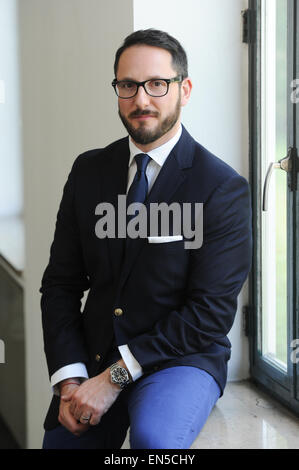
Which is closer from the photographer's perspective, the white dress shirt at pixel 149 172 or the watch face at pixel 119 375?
the watch face at pixel 119 375

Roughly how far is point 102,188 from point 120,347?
442 mm

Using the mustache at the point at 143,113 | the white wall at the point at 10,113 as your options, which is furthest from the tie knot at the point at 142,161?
the white wall at the point at 10,113

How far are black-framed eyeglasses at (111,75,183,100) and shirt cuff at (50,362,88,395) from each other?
0.73 m

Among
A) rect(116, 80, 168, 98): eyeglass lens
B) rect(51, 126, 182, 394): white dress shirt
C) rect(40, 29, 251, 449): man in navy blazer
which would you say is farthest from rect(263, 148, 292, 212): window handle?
rect(116, 80, 168, 98): eyeglass lens

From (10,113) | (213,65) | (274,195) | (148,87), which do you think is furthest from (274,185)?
(10,113)

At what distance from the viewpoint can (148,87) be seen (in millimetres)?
1564

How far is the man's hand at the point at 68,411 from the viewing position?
154 centimetres

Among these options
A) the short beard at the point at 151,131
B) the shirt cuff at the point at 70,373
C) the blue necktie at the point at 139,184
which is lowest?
the shirt cuff at the point at 70,373

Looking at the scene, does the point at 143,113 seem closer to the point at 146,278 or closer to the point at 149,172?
the point at 149,172

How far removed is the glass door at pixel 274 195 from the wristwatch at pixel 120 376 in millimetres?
560

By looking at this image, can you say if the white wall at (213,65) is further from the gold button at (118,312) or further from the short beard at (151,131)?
the gold button at (118,312)

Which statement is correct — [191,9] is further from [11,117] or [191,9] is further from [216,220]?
[11,117]

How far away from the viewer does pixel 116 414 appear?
5.38ft
